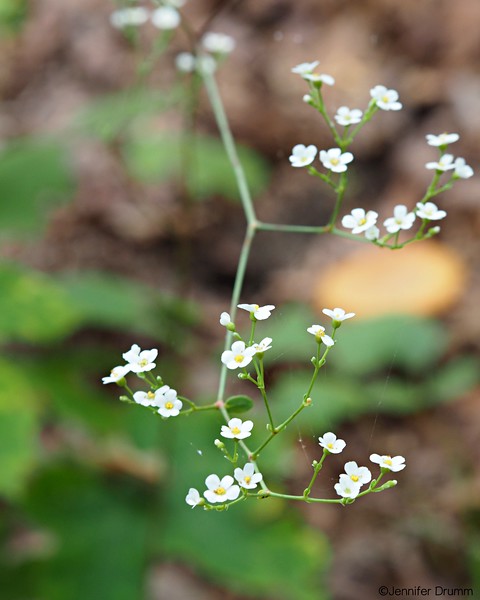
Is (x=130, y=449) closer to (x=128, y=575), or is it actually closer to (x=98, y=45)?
(x=128, y=575)

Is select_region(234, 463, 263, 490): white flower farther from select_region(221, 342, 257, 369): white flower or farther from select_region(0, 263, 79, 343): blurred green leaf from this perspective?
select_region(0, 263, 79, 343): blurred green leaf

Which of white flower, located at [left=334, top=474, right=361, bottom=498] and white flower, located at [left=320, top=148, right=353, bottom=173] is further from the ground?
white flower, located at [left=320, top=148, right=353, bottom=173]

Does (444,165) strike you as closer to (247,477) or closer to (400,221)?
(400,221)

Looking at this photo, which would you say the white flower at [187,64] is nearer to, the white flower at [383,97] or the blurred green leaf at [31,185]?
the blurred green leaf at [31,185]

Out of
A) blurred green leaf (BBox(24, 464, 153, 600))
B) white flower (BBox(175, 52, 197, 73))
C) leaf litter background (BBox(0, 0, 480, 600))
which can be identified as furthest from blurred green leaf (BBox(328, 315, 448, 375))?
white flower (BBox(175, 52, 197, 73))

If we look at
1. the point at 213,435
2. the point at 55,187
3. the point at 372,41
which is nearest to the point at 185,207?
the point at 55,187

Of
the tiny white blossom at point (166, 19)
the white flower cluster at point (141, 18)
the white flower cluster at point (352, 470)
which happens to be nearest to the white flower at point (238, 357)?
the white flower cluster at point (352, 470)
